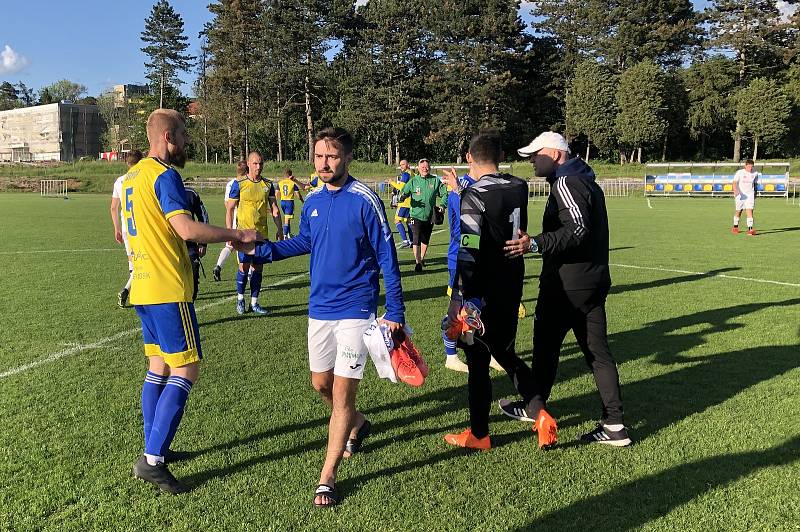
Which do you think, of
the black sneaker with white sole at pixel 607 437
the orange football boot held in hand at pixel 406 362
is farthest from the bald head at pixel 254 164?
the black sneaker with white sole at pixel 607 437

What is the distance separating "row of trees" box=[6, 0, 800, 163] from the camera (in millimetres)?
56906

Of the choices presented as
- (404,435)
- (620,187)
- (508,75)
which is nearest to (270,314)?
(404,435)

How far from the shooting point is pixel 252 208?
30.6 feet

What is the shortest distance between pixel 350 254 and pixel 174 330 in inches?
49.1

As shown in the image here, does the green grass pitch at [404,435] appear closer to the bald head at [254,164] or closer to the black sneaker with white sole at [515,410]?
the black sneaker with white sole at [515,410]

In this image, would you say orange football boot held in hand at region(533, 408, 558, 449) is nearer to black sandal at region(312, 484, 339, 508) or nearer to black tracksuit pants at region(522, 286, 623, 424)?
black tracksuit pants at region(522, 286, 623, 424)

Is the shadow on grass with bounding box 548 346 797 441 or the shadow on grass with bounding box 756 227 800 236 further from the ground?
the shadow on grass with bounding box 756 227 800 236

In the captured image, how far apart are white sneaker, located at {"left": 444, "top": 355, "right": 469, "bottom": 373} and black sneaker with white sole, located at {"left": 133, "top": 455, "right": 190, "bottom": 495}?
3.14 meters

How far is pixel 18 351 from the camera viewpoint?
21.5 ft

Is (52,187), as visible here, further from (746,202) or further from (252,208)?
(746,202)

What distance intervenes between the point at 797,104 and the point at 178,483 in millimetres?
64915

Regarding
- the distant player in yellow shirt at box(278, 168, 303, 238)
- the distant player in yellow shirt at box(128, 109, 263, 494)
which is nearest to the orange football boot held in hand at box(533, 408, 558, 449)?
the distant player in yellow shirt at box(128, 109, 263, 494)

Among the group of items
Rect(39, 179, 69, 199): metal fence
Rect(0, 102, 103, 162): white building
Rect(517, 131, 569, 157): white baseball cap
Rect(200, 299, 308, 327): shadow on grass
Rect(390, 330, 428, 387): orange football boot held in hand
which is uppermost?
Rect(0, 102, 103, 162): white building

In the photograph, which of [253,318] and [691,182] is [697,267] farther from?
[691,182]
